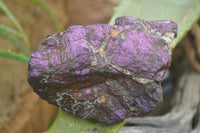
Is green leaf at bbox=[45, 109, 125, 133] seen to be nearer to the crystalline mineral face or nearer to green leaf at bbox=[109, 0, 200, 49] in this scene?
the crystalline mineral face

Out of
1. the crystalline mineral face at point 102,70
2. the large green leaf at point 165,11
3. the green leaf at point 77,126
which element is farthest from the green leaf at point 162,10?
the green leaf at point 77,126

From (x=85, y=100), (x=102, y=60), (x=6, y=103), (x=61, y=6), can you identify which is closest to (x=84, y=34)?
(x=102, y=60)

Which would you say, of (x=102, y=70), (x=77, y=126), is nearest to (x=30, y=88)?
(x=77, y=126)

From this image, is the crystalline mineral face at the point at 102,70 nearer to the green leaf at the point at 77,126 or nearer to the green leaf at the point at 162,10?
the green leaf at the point at 77,126

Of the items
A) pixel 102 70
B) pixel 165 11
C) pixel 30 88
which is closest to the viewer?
pixel 102 70

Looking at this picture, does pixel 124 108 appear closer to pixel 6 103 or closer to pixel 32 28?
pixel 6 103

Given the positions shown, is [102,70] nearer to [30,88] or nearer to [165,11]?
[165,11]
